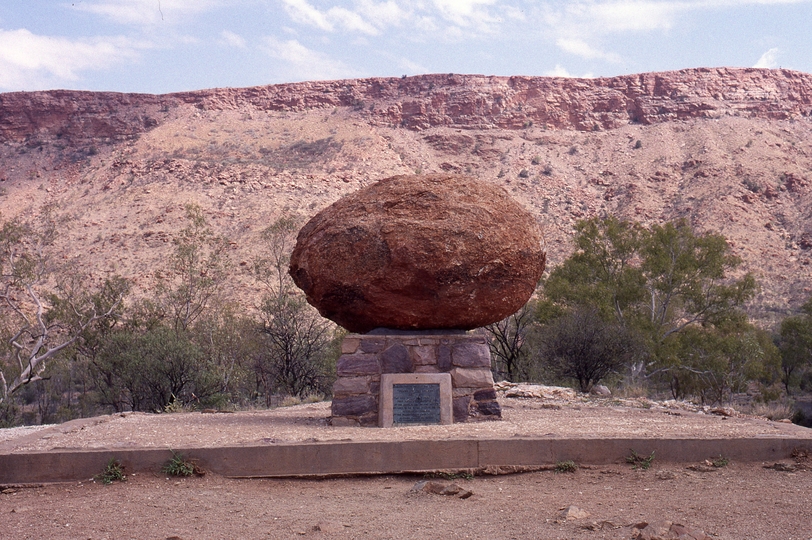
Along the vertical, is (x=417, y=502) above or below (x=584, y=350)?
below

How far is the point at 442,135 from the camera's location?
50.0 m

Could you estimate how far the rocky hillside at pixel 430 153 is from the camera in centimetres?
3784

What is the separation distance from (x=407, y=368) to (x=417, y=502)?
9.65 ft

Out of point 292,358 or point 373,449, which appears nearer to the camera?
point 373,449

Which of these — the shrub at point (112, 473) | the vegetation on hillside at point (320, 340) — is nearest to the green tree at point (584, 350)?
the vegetation on hillside at point (320, 340)

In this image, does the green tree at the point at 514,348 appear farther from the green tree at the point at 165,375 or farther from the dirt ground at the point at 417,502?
the dirt ground at the point at 417,502

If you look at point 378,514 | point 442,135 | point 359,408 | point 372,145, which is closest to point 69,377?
point 359,408

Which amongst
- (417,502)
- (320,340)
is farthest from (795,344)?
(417,502)

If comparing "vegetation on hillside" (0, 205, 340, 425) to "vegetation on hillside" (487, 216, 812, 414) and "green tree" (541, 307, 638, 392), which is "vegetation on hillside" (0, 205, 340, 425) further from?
"green tree" (541, 307, 638, 392)

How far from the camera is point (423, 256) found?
785cm

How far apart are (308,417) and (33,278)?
12.9 meters

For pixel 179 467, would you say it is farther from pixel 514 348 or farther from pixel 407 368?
pixel 514 348

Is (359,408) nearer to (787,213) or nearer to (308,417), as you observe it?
(308,417)

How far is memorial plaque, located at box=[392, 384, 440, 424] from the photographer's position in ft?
26.4
